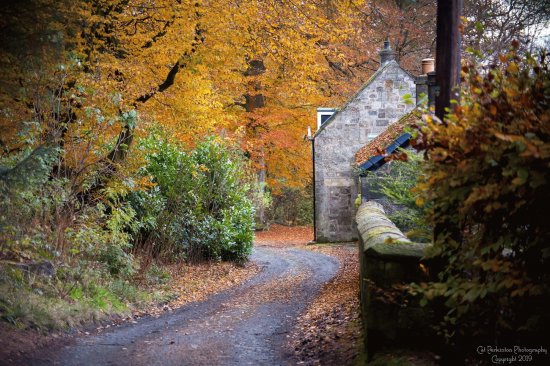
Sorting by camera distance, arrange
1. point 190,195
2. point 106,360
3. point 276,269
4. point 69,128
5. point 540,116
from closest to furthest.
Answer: point 540,116
point 106,360
point 69,128
point 190,195
point 276,269

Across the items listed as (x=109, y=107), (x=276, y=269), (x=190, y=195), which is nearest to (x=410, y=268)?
(x=109, y=107)

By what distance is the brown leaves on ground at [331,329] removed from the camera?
7125mm

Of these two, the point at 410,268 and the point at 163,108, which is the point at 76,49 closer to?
the point at 163,108

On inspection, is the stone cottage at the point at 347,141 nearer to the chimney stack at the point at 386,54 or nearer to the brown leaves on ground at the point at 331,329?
the chimney stack at the point at 386,54

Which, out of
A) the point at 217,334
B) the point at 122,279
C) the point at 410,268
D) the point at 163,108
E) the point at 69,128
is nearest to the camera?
the point at 410,268

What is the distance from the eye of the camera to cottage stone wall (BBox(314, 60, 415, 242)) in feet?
84.9

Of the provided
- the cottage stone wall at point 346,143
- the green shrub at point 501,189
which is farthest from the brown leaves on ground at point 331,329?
the cottage stone wall at point 346,143

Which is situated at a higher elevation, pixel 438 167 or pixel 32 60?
pixel 32 60

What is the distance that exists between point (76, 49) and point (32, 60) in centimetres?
340

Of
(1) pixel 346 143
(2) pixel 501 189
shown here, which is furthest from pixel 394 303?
(1) pixel 346 143

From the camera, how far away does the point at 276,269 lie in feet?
58.6

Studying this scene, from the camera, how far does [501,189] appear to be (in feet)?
12.4

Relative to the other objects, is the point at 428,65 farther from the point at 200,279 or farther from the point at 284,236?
the point at 284,236

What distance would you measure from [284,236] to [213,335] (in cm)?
2398
